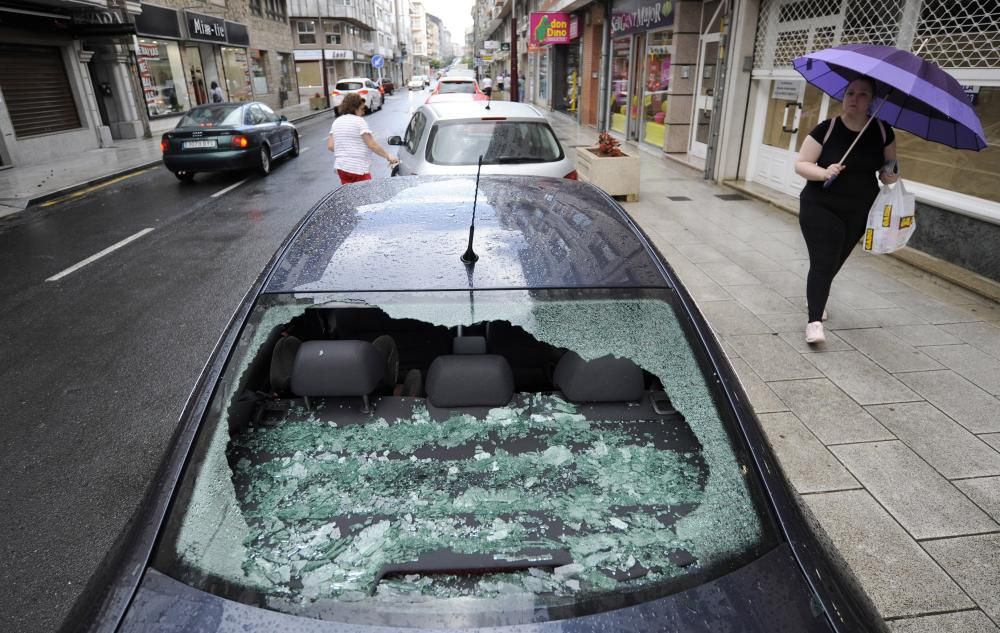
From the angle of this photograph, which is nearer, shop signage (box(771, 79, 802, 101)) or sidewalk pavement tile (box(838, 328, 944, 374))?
sidewalk pavement tile (box(838, 328, 944, 374))

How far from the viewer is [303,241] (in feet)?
7.47

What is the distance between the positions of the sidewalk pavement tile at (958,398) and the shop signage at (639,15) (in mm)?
11459

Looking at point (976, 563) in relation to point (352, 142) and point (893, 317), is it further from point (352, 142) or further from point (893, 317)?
point (352, 142)

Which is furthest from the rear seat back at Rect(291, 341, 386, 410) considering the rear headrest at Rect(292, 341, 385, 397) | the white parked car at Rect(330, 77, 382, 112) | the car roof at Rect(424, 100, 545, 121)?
the white parked car at Rect(330, 77, 382, 112)

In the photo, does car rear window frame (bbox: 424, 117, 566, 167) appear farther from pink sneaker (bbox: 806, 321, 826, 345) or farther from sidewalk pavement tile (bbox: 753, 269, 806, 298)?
pink sneaker (bbox: 806, 321, 826, 345)

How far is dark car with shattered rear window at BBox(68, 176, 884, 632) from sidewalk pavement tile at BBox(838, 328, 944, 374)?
3015mm

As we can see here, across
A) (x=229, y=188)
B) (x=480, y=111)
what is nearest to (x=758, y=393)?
(x=480, y=111)

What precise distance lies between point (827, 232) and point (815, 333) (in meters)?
0.78

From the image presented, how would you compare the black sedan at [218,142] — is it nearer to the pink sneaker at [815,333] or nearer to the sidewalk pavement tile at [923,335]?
the pink sneaker at [815,333]

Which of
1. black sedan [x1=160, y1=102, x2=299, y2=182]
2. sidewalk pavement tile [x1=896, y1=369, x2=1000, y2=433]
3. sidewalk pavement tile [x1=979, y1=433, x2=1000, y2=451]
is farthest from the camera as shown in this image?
black sedan [x1=160, y1=102, x2=299, y2=182]

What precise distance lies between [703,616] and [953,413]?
3.38m

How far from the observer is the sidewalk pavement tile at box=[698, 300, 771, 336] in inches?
192

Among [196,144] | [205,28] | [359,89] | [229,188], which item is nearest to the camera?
[196,144]

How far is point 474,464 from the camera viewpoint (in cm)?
185
